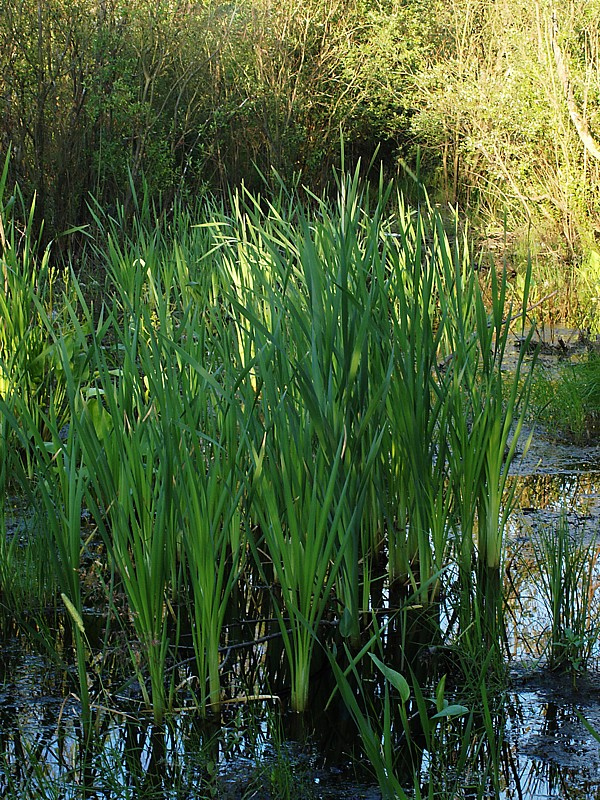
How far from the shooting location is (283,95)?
10.2 meters

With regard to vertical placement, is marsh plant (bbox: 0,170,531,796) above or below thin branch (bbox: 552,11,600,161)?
below

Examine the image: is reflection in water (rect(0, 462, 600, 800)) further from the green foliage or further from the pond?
the green foliage

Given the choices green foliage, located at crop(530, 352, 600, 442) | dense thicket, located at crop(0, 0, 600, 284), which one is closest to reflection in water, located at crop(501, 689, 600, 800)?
green foliage, located at crop(530, 352, 600, 442)

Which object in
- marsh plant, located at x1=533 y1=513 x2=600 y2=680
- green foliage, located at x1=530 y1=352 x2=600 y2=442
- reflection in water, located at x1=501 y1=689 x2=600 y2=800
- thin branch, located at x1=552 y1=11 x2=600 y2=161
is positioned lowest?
green foliage, located at x1=530 y1=352 x2=600 y2=442

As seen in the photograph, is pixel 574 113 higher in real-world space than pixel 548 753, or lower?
higher

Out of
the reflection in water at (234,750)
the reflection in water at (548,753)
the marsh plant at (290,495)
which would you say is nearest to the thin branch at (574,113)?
the marsh plant at (290,495)

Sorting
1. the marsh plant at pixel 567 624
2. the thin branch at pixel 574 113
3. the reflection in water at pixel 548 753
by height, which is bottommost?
the reflection in water at pixel 548 753

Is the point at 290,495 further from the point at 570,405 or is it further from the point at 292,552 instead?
the point at 570,405

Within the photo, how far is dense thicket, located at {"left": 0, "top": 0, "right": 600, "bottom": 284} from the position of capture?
7477 mm

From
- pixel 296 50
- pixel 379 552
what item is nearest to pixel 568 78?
pixel 296 50

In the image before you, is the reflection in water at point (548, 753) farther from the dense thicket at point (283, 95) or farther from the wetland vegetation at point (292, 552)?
the dense thicket at point (283, 95)

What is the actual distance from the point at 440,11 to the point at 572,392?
9032 mm

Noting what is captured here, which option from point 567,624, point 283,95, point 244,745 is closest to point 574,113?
point 283,95

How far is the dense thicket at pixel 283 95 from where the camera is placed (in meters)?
7.48
